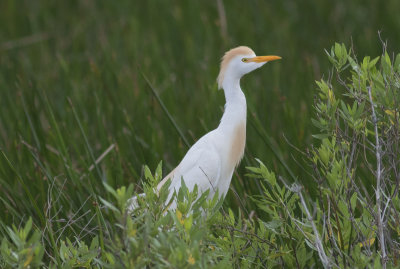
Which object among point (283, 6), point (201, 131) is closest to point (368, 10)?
point (283, 6)

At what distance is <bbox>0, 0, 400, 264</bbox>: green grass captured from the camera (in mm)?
2836

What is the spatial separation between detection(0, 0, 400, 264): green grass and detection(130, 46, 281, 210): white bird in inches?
8.0

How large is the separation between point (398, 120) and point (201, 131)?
1729 mm

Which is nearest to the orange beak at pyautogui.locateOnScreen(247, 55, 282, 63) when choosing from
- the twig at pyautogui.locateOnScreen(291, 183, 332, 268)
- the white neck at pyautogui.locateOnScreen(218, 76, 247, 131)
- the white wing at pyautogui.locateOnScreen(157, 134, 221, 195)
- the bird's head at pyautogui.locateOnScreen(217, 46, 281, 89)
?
the bird's head at pyautogui.locateOnScreen(217, 46, 281, 89)

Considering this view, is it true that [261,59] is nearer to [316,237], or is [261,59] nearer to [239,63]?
[239,63]

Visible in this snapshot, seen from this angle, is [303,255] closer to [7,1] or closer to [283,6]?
[283,6]

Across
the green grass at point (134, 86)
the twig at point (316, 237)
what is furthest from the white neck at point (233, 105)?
the twig at point (316, 237)

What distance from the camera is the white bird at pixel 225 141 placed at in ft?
7.99

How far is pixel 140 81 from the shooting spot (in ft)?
13.5

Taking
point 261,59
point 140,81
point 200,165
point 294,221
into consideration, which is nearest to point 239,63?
point 261,59

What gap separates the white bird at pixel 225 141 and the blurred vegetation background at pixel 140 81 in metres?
0.12

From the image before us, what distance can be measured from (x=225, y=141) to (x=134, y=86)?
5.84 ft

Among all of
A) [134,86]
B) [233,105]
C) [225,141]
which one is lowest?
[134,86]

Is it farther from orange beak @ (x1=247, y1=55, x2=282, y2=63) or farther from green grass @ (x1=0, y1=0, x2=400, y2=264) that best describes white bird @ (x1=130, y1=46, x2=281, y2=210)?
green grass @ (x1=0, y1=0, x2=400, y2=264)
